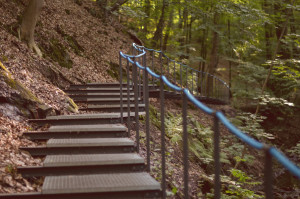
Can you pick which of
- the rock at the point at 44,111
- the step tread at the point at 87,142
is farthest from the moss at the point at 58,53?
the step tread at the point at 87,142

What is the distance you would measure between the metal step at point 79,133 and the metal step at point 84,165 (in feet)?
2.50

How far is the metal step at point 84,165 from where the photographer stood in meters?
3.96

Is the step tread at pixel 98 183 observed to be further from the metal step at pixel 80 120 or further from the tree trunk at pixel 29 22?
the tree trunk at pixel 29 22

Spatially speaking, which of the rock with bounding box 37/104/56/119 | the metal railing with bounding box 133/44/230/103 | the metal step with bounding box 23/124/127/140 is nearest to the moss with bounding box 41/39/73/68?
the metal railing with bounding box 133/44/230/103

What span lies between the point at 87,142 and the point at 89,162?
2.02 feet

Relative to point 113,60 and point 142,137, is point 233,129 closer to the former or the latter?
point 142,137

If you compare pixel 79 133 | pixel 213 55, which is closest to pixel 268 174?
pixel 79 133

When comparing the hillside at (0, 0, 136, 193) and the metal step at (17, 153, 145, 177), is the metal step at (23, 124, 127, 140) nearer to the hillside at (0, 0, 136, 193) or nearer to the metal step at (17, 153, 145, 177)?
the hillside at (0, 0, 136, 193)

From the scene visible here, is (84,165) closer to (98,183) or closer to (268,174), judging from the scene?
(98,183)

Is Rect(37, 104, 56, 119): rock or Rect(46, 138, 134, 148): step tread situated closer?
Rect(46, 138, 134, 148): step tread

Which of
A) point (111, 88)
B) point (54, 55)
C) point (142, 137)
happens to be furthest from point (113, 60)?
point (142, 137)

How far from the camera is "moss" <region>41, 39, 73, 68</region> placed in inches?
376

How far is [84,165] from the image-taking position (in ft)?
13.3

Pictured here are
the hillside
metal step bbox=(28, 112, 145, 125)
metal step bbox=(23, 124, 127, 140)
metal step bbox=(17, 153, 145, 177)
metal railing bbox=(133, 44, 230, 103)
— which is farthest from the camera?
metal railing bbox=(133, 44, 230, 103)
